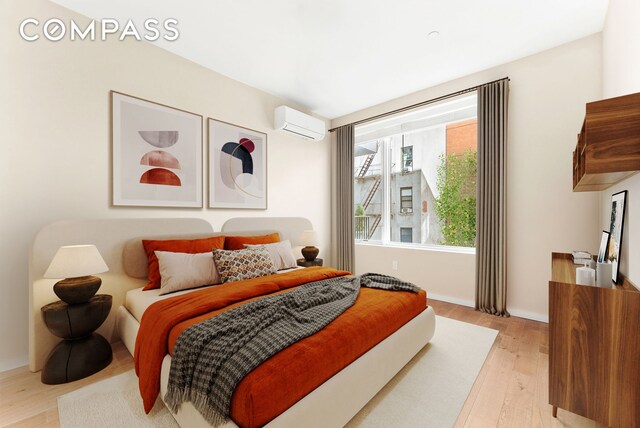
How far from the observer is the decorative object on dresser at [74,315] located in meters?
1.87

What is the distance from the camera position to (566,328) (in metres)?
1.43

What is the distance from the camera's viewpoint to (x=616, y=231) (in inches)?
69.7

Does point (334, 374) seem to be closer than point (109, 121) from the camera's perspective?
Yes

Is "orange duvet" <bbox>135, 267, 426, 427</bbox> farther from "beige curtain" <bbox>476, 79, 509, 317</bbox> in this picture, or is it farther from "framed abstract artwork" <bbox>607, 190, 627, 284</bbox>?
"beige curtain" <bbox>476, 79, 509, 317</bbox>

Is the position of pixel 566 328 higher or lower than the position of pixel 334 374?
higher

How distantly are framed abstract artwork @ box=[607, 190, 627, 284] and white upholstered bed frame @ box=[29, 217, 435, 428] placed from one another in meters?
1.21

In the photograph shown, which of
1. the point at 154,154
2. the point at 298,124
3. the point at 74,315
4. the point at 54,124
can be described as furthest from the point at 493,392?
the point at 54,124

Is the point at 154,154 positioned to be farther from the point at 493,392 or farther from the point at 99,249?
the point at 493,392

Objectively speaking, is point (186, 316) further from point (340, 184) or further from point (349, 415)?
point (340, 184)

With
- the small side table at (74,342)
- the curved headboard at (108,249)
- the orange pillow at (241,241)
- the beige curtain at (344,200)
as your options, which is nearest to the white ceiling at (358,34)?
the beige curtain at (344,200)

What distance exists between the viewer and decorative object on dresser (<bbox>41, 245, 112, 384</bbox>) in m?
1.87

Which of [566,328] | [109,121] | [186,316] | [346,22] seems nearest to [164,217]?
[109,121]

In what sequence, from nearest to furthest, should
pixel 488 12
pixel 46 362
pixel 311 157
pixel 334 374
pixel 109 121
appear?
pixel 334 374 → pixel 46 362 → pixel 488 12 → pixel 109 121 → pixel 311 157

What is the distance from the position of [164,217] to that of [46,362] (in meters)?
1.37
